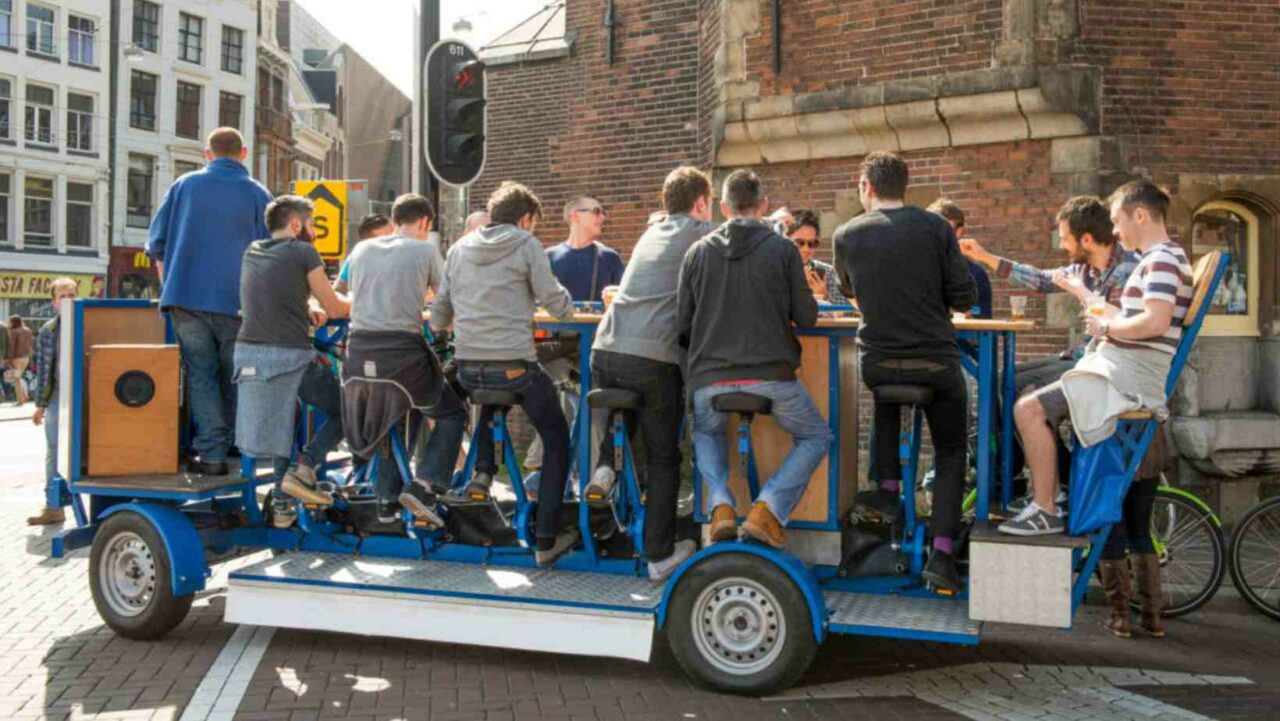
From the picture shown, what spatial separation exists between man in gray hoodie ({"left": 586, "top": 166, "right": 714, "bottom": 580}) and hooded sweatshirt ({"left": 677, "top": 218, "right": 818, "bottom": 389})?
0.91 ft

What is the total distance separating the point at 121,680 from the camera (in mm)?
5566

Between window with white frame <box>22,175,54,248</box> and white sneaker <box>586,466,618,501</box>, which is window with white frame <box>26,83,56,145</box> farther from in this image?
white sneaker <box>586,466,618,501</box>

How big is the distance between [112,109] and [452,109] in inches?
1460

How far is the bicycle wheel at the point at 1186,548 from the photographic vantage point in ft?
22.7

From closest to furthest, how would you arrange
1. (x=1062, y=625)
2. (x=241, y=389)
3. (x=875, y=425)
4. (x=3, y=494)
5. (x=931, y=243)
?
(x=1062, y=625)
(x=931, y=243)
(x=875, y=425)
(x=241, y=389)
(x=3, y=494)

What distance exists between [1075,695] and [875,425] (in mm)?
1417

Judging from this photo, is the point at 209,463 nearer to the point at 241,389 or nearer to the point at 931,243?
the point at 241,389

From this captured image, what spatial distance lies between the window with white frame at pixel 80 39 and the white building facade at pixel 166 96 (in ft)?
3.52

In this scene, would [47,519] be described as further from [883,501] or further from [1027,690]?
[1027,690]

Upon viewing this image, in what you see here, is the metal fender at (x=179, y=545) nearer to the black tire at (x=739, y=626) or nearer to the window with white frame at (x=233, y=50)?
the black tire at (x=739, y=626)

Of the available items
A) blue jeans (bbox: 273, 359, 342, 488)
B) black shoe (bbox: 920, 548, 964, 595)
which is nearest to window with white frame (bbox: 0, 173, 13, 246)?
blue jeans (bbox: 273, 359, 342, 488)

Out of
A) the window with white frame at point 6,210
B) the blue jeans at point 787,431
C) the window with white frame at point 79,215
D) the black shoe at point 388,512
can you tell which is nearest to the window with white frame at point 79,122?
the window with white frame at point 79,215

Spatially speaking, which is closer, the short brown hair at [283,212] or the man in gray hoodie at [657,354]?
the man in gray hoodie at [657,354]

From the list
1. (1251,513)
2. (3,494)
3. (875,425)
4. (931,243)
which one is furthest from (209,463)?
(3,494)
